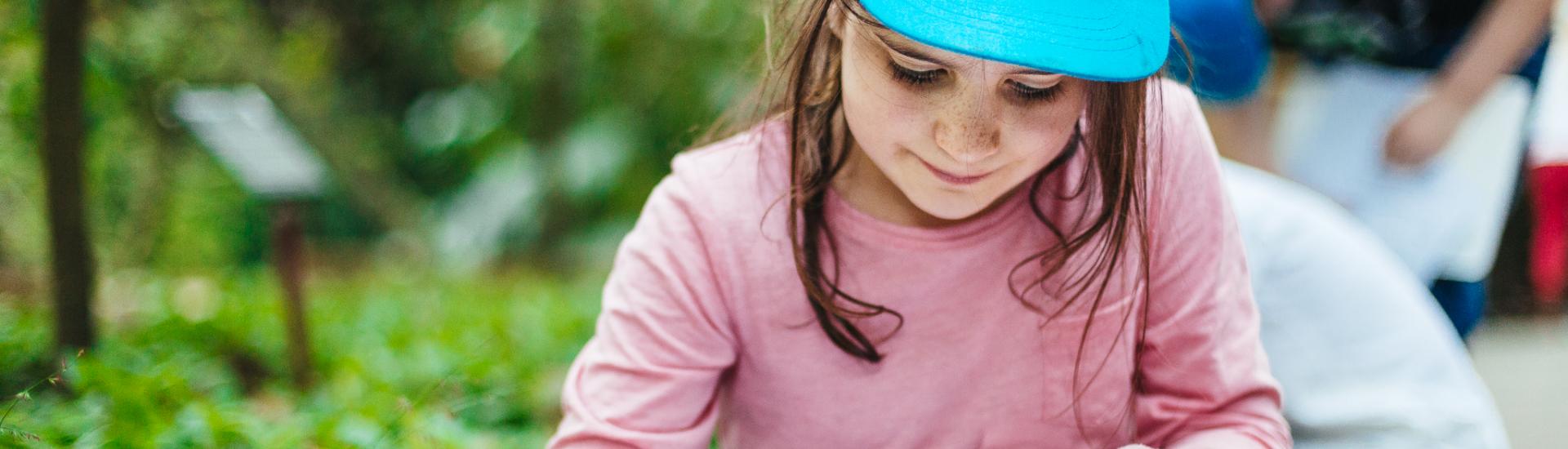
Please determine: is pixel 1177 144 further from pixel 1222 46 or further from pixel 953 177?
pixel 1222 46

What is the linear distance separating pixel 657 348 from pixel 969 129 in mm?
430

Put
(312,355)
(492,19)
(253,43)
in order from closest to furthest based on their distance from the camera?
(312,355) < (253,43) < (492,19)

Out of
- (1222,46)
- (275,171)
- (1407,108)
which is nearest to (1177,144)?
(1222,46)

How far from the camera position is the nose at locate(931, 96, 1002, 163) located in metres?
1.11

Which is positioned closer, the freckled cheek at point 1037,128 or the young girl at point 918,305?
the freckled cheek at point 1037,128

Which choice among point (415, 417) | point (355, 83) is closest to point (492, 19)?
point (355, 83)

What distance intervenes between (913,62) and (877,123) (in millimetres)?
92

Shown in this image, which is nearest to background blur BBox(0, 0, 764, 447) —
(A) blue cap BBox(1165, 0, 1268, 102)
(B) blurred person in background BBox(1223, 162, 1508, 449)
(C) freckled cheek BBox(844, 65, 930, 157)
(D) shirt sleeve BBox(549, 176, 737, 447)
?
(D) shirt sleeve BBox(549, 176, 737, 447)

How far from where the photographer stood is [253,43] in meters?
4.18

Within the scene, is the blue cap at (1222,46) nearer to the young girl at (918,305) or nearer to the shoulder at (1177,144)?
the shoulder at (1177,144)

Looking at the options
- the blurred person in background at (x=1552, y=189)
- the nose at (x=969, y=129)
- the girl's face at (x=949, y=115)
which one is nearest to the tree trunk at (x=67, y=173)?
A: the girl's face at (x=949, y=115)

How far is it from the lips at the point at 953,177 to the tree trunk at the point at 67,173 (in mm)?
1578

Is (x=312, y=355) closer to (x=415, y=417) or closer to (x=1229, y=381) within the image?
(x=415, y=417)

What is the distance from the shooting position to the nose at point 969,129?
1.11 metres
